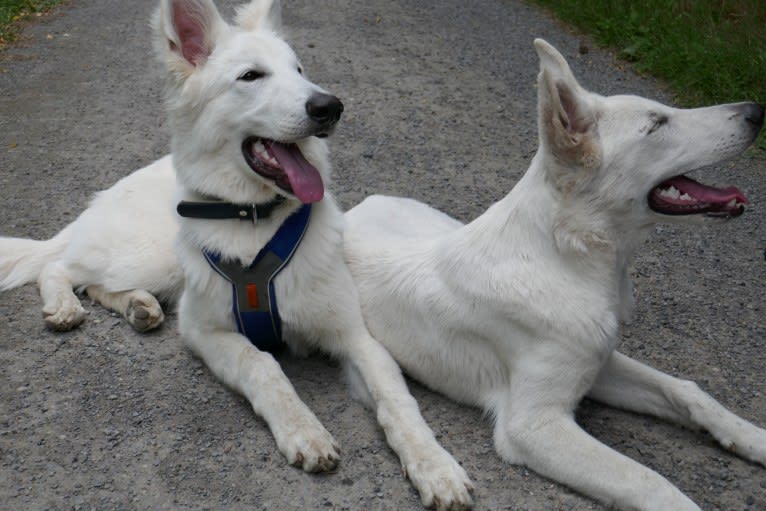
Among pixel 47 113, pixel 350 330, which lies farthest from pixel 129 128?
pixel 350 330

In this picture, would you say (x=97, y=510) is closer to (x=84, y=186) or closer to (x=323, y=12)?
(x=84, y=186)

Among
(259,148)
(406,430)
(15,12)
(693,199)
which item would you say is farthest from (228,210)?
(15,12)

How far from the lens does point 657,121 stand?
330 cm

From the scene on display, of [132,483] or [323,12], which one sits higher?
[132,483]

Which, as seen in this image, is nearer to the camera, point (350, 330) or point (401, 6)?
point (350, 330)

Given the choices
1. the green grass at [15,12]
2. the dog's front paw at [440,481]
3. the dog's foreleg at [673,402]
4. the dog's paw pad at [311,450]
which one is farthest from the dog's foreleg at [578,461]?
the green grass at [15,12]

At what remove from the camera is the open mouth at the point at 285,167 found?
12.1 feet

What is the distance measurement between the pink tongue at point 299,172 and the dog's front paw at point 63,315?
1.46 m

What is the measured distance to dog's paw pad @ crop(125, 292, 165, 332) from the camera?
430 centimetres

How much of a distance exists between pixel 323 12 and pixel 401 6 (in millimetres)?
1116

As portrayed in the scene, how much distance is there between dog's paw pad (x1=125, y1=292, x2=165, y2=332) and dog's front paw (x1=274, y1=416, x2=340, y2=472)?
1.23 m

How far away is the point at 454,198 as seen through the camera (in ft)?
19.5

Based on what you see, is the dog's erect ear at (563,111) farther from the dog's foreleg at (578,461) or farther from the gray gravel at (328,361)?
the gray gravel at (328,361)

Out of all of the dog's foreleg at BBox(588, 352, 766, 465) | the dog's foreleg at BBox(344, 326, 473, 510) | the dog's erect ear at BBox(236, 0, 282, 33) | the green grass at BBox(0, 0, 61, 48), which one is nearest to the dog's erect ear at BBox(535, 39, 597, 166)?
the dog's foreleg at BBox(588, 352, 766, 465)
